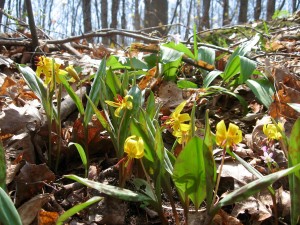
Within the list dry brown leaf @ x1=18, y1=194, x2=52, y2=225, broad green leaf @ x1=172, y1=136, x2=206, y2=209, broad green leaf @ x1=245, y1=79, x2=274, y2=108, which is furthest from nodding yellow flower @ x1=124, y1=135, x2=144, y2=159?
broad green leaf @ x1=245, y1=79, x2=274, y2=108

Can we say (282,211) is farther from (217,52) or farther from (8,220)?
(217,52)

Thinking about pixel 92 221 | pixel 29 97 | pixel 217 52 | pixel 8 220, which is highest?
pixel 217 52

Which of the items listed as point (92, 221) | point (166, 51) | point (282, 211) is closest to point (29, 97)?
point (166, 51)

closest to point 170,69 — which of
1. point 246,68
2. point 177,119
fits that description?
point 246,68

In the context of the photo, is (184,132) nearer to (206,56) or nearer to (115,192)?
(115,192)

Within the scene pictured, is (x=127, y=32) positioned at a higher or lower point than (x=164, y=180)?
higher

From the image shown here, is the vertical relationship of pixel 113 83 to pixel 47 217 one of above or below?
above
